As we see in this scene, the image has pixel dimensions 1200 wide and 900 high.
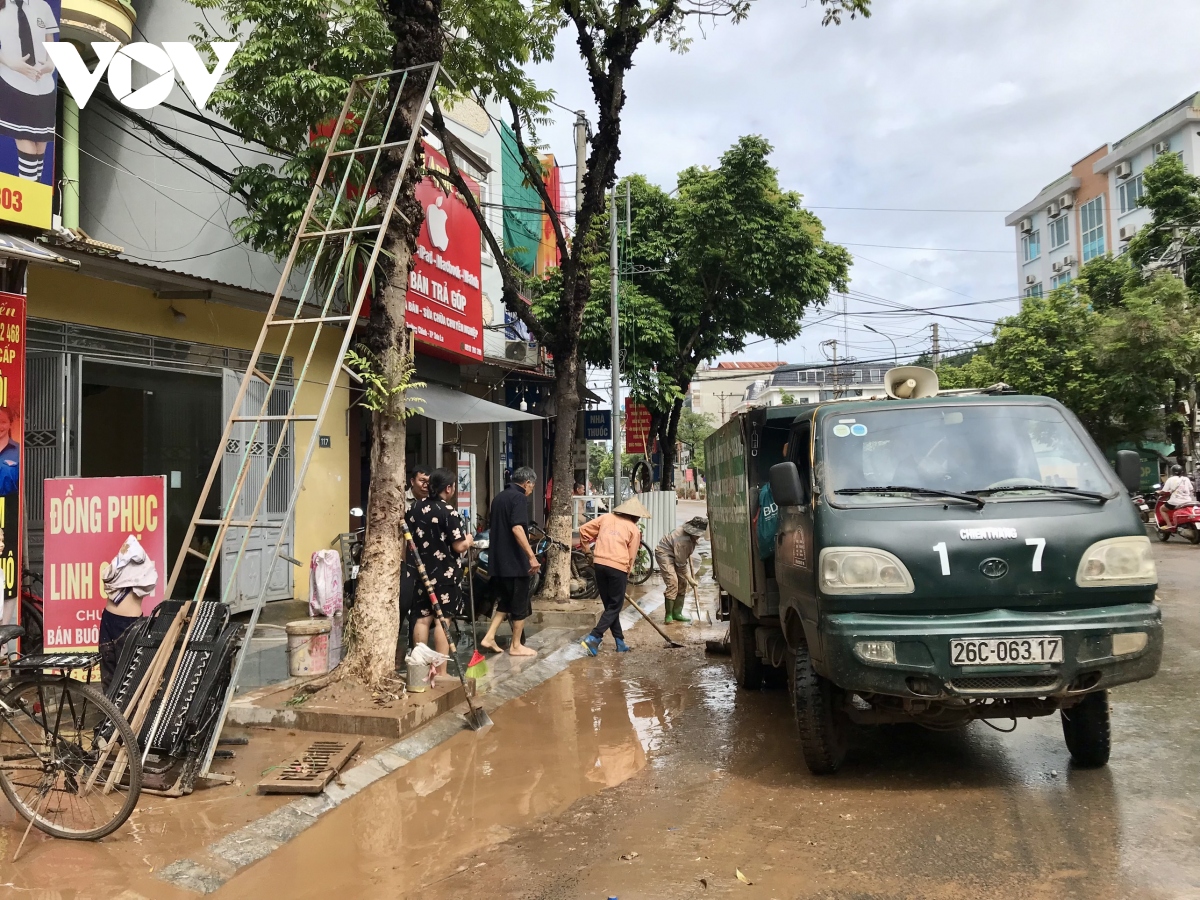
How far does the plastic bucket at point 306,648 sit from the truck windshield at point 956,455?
13.2 feet

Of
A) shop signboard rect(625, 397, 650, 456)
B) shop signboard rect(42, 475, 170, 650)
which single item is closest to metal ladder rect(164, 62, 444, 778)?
shop signboard rect(42, 475, 170, 650)

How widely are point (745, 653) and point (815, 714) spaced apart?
2.33m

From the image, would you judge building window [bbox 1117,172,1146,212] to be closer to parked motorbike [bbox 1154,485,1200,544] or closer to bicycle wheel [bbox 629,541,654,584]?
parked motorbike [bbox 1154,485,1200,544]

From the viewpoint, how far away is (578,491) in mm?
17609

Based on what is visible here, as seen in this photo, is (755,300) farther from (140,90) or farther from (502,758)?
(502,758)

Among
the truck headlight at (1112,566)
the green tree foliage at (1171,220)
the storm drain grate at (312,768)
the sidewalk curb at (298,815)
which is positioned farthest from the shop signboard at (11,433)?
the green tree foliage at (1171,220)

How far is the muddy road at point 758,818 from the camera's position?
138 inches

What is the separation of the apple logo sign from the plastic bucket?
7309mm

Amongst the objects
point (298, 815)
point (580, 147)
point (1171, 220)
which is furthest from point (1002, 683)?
point (1171, 220)

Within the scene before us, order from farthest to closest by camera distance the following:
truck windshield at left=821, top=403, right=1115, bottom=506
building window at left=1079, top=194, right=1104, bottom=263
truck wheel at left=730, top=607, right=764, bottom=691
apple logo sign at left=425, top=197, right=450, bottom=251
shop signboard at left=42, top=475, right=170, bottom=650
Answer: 1. building window at left=1079, top=194, right=1104, bottom=263
2. apple logo sign at left=425, top=197, right=450, bottom=251
3. truck wheel at left=730, top=607, right=764, bottom=691
4. shop signboard at left=42, top=475, right=170, bottom=650
5. truck windshield at left=821, top=403, right=1115, bottom=506

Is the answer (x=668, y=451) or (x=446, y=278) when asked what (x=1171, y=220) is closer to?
(x=668, y=451)

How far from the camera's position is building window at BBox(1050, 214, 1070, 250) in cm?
4372

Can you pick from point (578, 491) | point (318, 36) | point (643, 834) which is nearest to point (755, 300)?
point (578, 491)

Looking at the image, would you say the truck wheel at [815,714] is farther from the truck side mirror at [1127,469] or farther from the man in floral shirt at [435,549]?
the man in floral shirt at [435,549]
